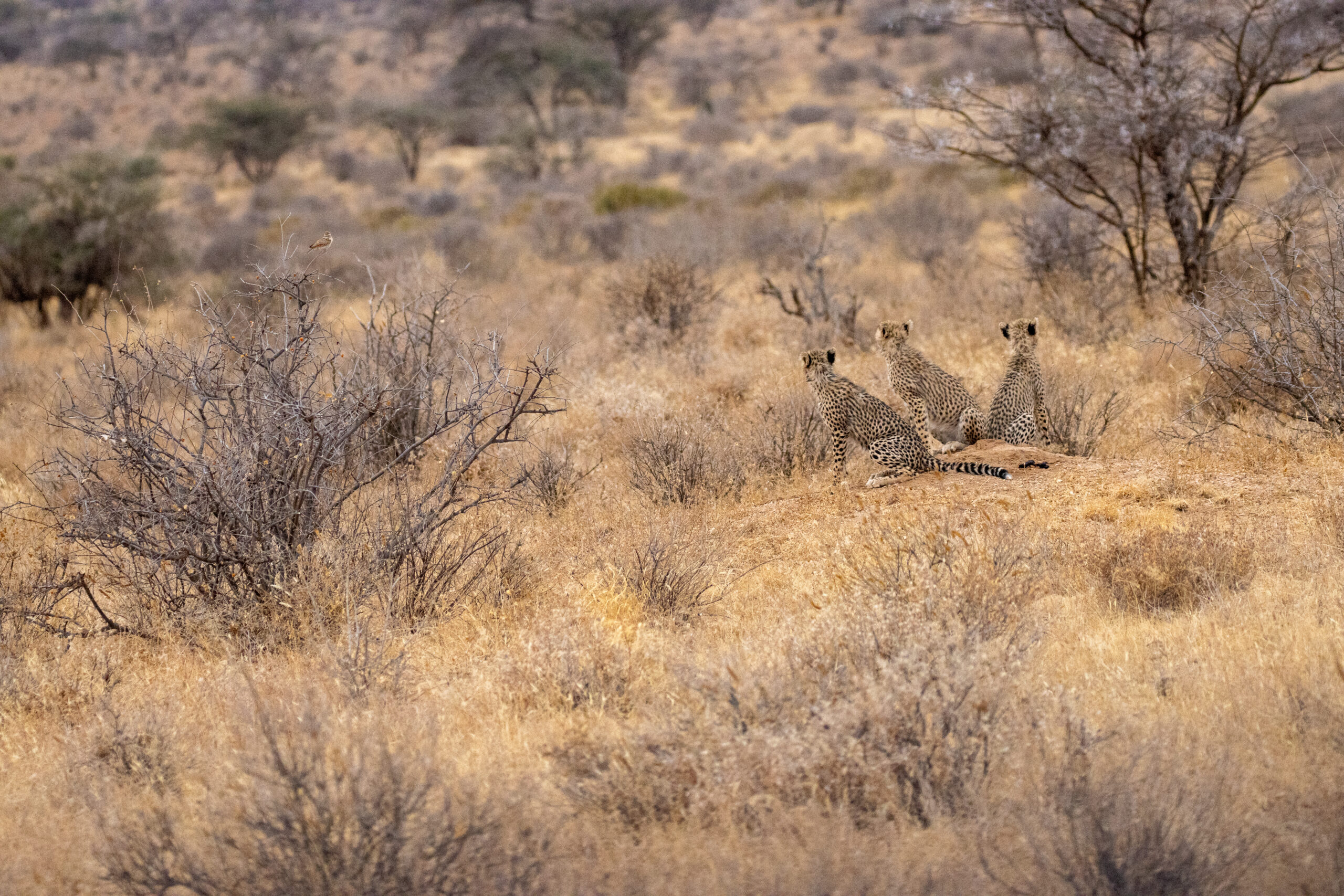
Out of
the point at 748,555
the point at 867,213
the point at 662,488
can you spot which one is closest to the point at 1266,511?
the point at 748,555

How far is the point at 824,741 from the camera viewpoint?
334 centimetres

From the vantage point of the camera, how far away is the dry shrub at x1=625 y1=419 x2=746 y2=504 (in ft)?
22.7

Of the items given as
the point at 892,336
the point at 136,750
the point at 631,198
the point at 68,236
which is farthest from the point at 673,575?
the point at 631,198

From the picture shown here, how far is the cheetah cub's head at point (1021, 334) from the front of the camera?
7.14 metres

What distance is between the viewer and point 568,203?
24141 millimetres

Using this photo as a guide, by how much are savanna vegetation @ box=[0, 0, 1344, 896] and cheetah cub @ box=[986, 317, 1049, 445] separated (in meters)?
0.23

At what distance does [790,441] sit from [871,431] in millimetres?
797

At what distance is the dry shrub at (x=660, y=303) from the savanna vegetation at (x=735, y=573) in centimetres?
4

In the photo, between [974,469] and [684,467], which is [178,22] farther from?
[974,469]

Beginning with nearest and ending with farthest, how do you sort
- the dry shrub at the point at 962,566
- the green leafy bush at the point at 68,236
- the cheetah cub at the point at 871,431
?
the dry shrub at the point at 962,566, the cheetah cub at the point at 871,431, the green leafy bush at the point at 68,236

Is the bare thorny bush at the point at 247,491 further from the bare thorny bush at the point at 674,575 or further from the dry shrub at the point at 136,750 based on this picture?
the dry shrub at the point at 136,750

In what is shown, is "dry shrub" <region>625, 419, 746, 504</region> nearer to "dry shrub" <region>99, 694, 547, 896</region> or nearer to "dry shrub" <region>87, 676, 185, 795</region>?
"dry shrub" <region>87, 676, 185, 795</region>

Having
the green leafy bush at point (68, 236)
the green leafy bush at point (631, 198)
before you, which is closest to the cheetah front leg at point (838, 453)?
the green leafy bush at point (68, 236)

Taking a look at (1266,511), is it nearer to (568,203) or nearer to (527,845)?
(527,845)
